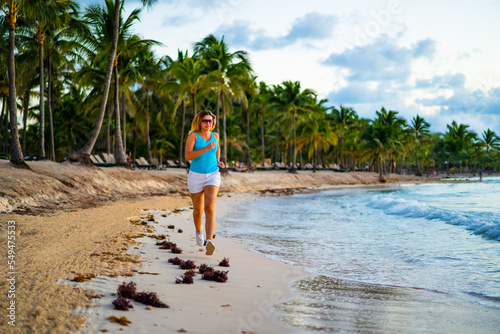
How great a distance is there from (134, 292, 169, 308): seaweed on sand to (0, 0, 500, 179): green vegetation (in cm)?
1235

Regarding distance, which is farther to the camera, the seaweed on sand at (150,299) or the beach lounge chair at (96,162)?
the beach lounge chair at (96,162)

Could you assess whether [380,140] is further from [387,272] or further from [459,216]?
[387,272]

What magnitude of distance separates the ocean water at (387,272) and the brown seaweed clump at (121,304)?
119 centimetres

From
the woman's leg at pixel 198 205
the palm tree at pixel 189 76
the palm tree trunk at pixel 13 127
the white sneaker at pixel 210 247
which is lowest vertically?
A: the white sneaker at pixel 210 247

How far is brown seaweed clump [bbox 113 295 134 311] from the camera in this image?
2852mm

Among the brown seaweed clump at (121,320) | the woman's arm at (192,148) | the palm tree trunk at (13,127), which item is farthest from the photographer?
the palm tree trunk at (13,127)

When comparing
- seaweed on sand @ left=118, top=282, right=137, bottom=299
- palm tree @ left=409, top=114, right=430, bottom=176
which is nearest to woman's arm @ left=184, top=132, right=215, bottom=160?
seaweed on sand @ left=118, top=282, right=137, bottom=299

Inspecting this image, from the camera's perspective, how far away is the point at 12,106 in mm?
14367

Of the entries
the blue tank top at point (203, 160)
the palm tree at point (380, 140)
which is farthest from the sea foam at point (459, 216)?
the palm tree at point (380, 140)

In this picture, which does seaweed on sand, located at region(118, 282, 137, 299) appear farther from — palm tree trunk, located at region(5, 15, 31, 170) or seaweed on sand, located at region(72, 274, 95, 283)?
palm tree trunk, located at region(5, 15, 31, 170)

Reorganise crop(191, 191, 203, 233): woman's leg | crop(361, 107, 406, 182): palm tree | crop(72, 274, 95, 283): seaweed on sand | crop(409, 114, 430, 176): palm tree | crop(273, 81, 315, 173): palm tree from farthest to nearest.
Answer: crop(409, 114, 430, 176): palm tree
crop(361, 107, 406, 182): palm tree
crop(273, 81, 315, 173): palm tree
crop(191, 191, 203, 233): woman's leg
crop(72, 274, 95, 283): seaweed on sand

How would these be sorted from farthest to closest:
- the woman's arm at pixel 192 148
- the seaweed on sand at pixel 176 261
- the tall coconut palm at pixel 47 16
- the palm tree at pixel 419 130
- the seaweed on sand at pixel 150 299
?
the palm tree at pixel 419 130
the tall coconut palm at pixel 47 16
the woman's arm at pixel 192 148
the seaweed on sand at pixel 176 261
the seaweed on sand at pixel 150 299

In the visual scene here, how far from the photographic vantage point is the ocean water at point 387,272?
326 cm

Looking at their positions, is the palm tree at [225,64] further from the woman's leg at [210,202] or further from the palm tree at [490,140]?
the palm tree at [490,140]
